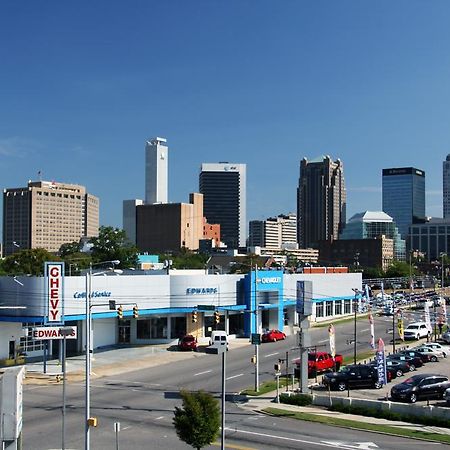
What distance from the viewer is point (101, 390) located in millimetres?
46188

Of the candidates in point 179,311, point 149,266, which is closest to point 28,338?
point 179,311

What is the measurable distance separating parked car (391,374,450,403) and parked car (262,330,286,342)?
29.8 meters

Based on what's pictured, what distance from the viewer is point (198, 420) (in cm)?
2458

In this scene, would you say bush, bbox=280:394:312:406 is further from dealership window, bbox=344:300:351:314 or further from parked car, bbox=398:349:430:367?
dealership window, bbox=344:300:351:314

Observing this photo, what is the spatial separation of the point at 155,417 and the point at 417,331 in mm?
44304

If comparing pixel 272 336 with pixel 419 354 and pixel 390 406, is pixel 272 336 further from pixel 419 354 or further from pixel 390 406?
pixel 390 406

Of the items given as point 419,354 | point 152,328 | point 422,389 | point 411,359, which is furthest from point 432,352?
point 152,328

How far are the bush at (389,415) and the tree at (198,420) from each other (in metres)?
16.7

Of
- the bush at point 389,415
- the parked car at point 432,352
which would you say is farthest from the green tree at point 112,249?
the bush at point 389,415

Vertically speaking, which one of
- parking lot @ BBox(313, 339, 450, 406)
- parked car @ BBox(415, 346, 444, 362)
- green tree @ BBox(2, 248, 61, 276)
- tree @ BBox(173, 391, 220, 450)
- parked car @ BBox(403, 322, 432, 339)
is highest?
green tree @ BBox(2, 248, 61, 276)

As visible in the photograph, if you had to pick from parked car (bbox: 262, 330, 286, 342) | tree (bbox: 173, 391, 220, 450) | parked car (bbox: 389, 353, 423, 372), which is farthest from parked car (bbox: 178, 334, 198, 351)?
tree (bbox: 173, 391, 220, 450)

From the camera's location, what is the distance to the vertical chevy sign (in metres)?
56.5

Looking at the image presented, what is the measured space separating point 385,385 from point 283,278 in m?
33.4

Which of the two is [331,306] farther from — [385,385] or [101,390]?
[101,390]
